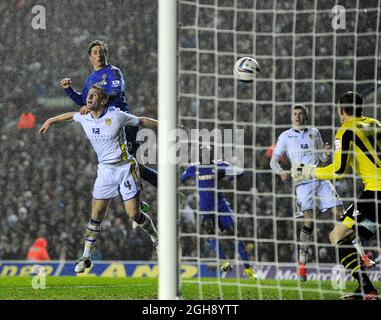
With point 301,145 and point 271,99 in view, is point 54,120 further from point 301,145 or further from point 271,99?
point 301,145

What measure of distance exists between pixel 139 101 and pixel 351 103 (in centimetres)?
195

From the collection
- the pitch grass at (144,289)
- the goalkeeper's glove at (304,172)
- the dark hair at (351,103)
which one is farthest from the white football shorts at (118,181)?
the dark hair at (351,103)

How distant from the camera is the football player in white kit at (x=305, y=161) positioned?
28.8 ft

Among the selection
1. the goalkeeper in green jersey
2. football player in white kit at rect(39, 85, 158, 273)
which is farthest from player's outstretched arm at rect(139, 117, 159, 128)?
→ the goalkeeper in green jersey

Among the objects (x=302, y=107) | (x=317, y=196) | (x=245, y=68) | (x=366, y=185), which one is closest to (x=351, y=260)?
(x=366, y=185)

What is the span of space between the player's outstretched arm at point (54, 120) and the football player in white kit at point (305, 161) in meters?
1.92

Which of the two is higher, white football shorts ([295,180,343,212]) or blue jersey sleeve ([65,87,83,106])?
blue jersey sleeve ([65,87,83,106])

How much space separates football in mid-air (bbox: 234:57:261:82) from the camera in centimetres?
854

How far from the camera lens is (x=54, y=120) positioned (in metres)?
8.89

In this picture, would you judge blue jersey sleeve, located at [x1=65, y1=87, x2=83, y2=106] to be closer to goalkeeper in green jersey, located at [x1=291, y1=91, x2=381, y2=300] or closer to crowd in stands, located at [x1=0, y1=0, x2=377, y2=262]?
crowd in stands, located at [x1=0, y1=0, x2=377, y2=262]

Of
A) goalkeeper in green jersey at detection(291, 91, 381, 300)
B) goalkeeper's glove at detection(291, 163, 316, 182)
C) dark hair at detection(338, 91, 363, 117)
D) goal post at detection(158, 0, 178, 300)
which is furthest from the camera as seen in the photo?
dark hair at detection(338, 91, 363, 117)
